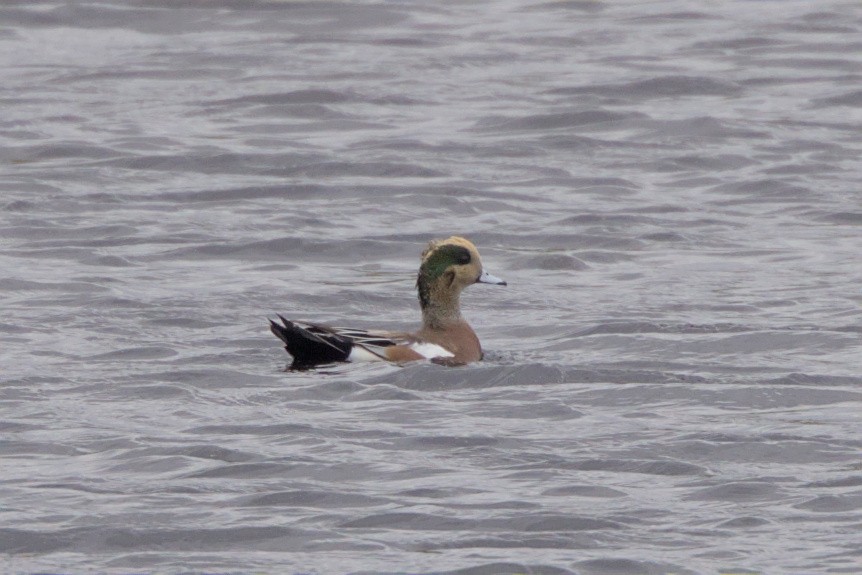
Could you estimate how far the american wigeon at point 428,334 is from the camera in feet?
37.0

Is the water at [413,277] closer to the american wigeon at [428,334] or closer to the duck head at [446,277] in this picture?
the american wigeon at [428,334]

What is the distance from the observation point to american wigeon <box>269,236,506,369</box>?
1127cm

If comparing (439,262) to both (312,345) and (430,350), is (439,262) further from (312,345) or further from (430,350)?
(312,345)

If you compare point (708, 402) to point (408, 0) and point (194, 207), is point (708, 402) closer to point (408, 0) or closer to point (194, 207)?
point (194, 207)

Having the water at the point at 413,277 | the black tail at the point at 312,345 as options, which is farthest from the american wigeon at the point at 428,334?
the water at the point at 413,277

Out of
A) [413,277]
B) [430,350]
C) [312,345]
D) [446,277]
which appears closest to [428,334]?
[430,350]

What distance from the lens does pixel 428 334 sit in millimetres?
11797

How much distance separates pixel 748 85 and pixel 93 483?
543 inches

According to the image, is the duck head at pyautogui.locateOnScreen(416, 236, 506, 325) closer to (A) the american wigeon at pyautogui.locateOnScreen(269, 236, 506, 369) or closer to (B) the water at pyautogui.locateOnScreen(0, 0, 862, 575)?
(A) the american wigeon at pyautogui.locateOnScreen(269, 236, 506, 369)

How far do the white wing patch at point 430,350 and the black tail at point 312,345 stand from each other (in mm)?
437

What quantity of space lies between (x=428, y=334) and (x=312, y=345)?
83 cm

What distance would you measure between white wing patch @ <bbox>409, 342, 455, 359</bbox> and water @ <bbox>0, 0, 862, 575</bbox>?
0.89ft

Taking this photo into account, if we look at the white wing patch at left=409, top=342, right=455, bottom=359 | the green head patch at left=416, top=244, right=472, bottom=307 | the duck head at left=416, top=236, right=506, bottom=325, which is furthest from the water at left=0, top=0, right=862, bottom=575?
the green head patch at left=416, top=244, right=472, bottom=307

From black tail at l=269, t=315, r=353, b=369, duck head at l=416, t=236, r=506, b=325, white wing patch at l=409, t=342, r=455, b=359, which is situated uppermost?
duck head at l=416, t=236, r=506, b=325
